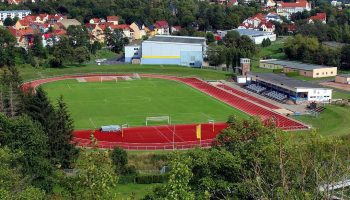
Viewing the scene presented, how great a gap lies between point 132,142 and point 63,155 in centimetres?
520

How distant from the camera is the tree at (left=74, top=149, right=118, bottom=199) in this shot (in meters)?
9.16

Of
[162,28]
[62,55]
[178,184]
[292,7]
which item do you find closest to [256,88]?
[62,55]

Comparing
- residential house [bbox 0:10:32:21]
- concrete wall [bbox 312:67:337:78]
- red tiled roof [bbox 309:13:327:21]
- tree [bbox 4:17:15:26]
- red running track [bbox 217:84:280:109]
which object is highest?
residential house [bbox 0:10:32:21]

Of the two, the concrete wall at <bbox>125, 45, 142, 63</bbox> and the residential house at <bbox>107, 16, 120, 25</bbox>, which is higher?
the residential house at <bbox>107, 16, 120, 25</bbox>

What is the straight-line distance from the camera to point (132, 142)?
2448cm

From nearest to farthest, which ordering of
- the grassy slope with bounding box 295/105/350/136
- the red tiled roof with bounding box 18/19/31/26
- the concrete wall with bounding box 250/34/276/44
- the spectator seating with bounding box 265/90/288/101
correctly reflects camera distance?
the grassy slope with bounding box 295/105/350/136 < the spectator seating with bounding box 265/90/288/101 < the concrete wall with bounding box 250/34/276/44 < the red tiled roof with bounding box 18/19/31/26

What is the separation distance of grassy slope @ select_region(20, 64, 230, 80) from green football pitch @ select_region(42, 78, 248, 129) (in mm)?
2768

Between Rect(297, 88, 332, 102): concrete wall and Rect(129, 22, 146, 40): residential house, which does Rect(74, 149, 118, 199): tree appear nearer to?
Rect(297, 88, 332, 102): concrete wall

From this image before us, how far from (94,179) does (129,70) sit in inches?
1395

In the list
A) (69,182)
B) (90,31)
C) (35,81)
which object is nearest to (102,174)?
(69,182)

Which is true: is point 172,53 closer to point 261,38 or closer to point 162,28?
point 261,38

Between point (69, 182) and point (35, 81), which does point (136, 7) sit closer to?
point (35, 81)

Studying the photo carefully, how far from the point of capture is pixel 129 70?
146 ft

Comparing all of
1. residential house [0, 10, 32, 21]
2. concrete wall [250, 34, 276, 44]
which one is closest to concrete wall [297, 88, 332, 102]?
concrete wall [250, 34, 276, 44]
